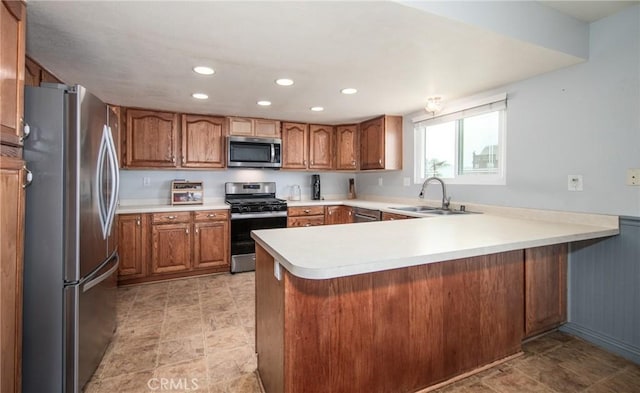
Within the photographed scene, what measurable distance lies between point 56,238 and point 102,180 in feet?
1.55

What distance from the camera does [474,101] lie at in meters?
2.98

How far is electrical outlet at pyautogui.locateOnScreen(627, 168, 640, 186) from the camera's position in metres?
1.92

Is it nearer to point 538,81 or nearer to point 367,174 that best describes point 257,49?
point 538,81

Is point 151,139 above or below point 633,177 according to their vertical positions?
above

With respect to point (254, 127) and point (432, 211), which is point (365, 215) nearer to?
point (432, 211)

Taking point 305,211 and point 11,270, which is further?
point 305,211

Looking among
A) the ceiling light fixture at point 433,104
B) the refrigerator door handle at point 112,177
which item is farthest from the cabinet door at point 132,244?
the ceiling light fixture at point 433,104

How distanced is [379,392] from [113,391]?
57.5 inches

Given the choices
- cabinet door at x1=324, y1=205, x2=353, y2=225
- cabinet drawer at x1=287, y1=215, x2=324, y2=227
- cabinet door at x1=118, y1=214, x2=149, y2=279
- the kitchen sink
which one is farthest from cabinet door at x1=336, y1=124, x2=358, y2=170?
cabinet door at x1=118, y1=214, x2=149, y2=279

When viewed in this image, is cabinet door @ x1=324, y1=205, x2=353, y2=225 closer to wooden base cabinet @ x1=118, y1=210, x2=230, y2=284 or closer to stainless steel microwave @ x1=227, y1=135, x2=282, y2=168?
stainless steel microwave @ x1=227, y1=135, x2=282, y2=168

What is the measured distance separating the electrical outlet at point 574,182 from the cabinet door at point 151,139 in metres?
3.96

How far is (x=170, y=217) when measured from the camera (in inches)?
137

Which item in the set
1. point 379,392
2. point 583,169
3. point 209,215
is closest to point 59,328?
point 379,392

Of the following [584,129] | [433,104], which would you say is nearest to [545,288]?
[584,129]
